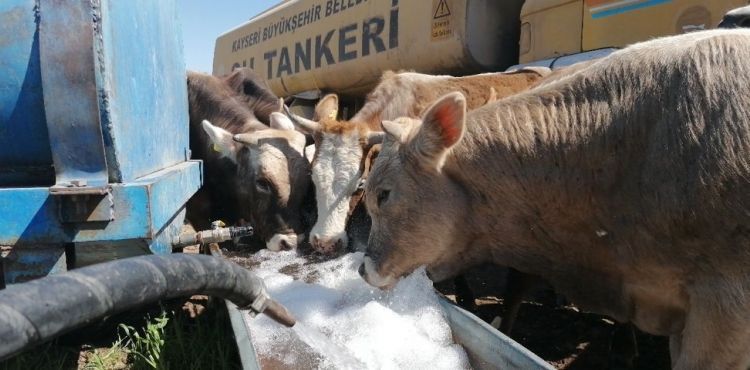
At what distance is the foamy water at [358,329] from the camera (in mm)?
3051

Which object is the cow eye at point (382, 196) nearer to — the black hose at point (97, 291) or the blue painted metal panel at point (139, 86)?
the blue painted metal panel at point (139, 86)

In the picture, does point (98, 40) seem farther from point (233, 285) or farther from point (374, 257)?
point (374, 257)

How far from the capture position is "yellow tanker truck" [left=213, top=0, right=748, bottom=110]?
5.13m

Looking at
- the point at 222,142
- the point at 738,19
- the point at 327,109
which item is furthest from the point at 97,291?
the point at 327,109

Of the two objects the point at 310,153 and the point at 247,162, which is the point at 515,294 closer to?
the point at 310,153

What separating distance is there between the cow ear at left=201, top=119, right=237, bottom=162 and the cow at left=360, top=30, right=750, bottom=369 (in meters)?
2.13

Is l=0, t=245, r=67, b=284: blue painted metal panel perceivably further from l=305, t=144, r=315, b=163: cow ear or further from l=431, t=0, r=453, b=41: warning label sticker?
l=431, t=0, r=453, b=41: warning label sticker

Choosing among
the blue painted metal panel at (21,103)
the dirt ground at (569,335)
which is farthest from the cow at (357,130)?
the blue painted metal panel at (21,103)

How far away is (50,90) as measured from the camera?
2373mm

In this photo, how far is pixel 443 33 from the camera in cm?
709

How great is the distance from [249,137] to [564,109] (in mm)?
2833

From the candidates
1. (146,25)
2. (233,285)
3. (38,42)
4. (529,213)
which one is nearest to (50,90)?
(38,42)

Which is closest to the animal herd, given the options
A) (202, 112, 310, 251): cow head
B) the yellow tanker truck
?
(202, 112, 310, 251): cow head

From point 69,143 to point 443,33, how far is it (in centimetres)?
534
